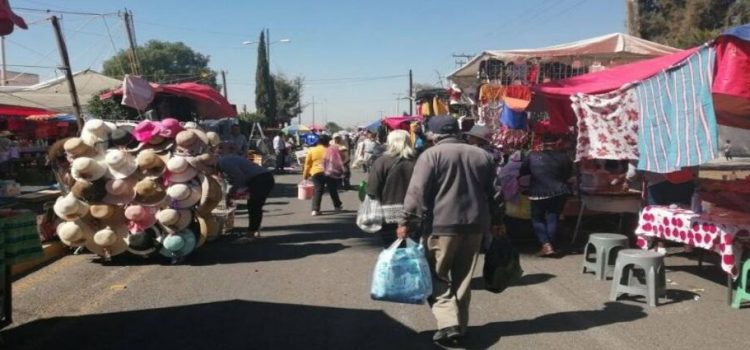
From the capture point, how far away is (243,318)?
541 cm

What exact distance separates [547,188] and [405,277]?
3.81 m

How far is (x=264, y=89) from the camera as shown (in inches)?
2215

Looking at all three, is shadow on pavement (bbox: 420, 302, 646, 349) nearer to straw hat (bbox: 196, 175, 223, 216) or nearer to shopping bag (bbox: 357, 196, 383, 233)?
shopping bag (bbox: 357, 196, 383, 233)

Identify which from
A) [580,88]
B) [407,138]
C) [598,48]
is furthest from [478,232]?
[598,48]

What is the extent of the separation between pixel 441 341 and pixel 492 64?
6648 millimetres

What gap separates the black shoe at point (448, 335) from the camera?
15.0 feet

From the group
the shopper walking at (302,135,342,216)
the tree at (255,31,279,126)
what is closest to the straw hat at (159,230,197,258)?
the shopper walking at (302,135,342,216)

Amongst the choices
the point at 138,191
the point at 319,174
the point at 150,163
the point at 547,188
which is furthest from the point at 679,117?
the point at 319,174

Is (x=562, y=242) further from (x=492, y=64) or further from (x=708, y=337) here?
(x=708, y=337)

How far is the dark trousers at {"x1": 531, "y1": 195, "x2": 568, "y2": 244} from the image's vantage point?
7.91 meters

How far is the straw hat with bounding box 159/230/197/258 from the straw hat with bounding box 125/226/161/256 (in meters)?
0.12

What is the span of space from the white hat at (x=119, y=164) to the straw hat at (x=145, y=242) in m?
0.77

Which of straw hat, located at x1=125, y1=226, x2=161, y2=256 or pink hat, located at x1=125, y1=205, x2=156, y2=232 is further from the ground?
pink hat, located at x1=125, y1=205, x2=156, y2=232

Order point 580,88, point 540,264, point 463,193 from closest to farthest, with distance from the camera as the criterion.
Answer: point 463,193 < point 540,264 < point 580,88
